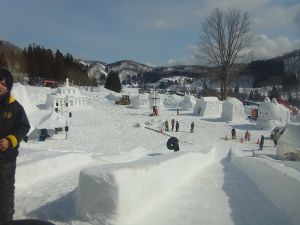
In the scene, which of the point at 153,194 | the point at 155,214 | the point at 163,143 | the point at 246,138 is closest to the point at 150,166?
the point at 153,194

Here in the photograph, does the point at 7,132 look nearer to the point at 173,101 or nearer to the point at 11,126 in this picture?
the point at 11,126

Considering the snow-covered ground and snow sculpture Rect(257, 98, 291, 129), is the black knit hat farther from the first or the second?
snow sculpture Rect(257, 98, 291, 129)

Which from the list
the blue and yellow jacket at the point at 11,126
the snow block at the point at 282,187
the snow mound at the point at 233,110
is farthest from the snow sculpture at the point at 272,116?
the blue and yellow jacket at the point at 11,126

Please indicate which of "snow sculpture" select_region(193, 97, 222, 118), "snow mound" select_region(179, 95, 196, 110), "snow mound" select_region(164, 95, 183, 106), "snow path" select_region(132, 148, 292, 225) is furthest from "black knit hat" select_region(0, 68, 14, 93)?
"snow mound" select_region(164, 95, 183, 106)

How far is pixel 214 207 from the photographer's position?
641 centimetres

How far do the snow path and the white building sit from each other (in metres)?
46.8

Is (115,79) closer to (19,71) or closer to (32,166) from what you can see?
(19,71)

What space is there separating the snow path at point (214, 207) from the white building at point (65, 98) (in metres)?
46.8

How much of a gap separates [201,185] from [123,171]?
9.92 ft

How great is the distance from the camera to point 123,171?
5668 millimetres

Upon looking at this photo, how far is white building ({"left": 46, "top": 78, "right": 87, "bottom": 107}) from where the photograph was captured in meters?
53.7

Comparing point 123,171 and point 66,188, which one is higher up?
point 123,171

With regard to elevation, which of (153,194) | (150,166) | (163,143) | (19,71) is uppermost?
(19,71)

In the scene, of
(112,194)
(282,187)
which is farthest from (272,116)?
(112,194)
